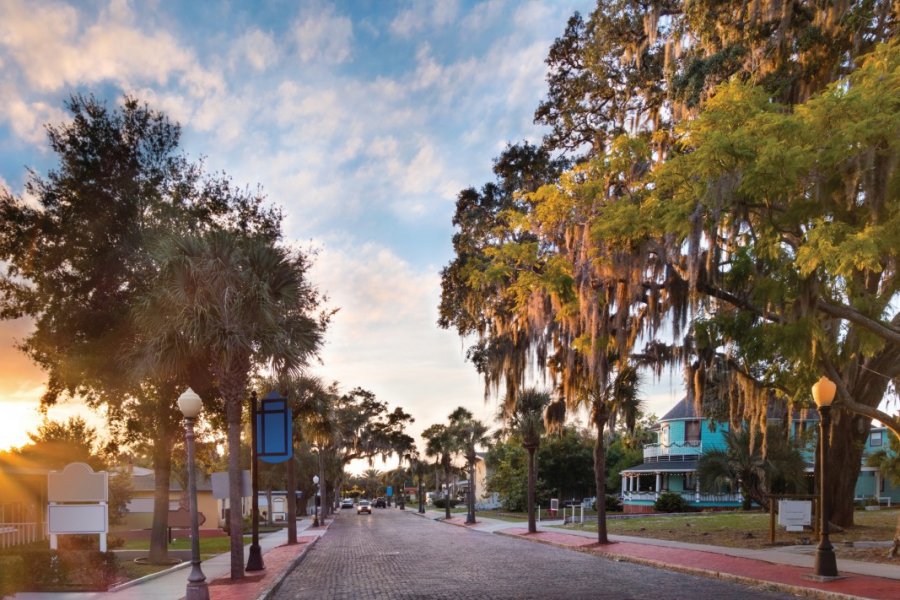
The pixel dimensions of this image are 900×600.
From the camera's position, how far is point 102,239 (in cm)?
2094

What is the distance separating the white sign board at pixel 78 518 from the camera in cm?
1953

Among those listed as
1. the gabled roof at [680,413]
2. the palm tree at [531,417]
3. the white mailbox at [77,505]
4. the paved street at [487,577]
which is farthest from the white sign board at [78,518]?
the gabled roof at [680,413]

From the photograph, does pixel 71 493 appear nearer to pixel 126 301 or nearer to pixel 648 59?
pixel 126 301

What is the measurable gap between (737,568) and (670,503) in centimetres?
3449

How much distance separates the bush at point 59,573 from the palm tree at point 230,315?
2881 mm

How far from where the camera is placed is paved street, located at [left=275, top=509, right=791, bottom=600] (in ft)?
47.7

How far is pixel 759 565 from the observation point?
1788 cm

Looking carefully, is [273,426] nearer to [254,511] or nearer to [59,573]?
[254,511]

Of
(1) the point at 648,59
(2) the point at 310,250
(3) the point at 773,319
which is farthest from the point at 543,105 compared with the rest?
(3) the point at 773,319

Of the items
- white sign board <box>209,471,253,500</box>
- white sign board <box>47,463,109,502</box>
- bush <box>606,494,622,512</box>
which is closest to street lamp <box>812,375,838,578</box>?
white sign board <box>209,471,253,500</box>

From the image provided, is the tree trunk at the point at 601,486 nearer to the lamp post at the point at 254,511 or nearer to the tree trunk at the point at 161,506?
the lamp post at the point at 254,511

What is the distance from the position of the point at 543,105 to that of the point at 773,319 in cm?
1160

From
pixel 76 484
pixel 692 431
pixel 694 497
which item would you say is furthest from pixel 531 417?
pixel 692 431

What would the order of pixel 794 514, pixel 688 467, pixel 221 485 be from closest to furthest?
pixel 221 485 < pixel 794 514 < pixel 688 467
